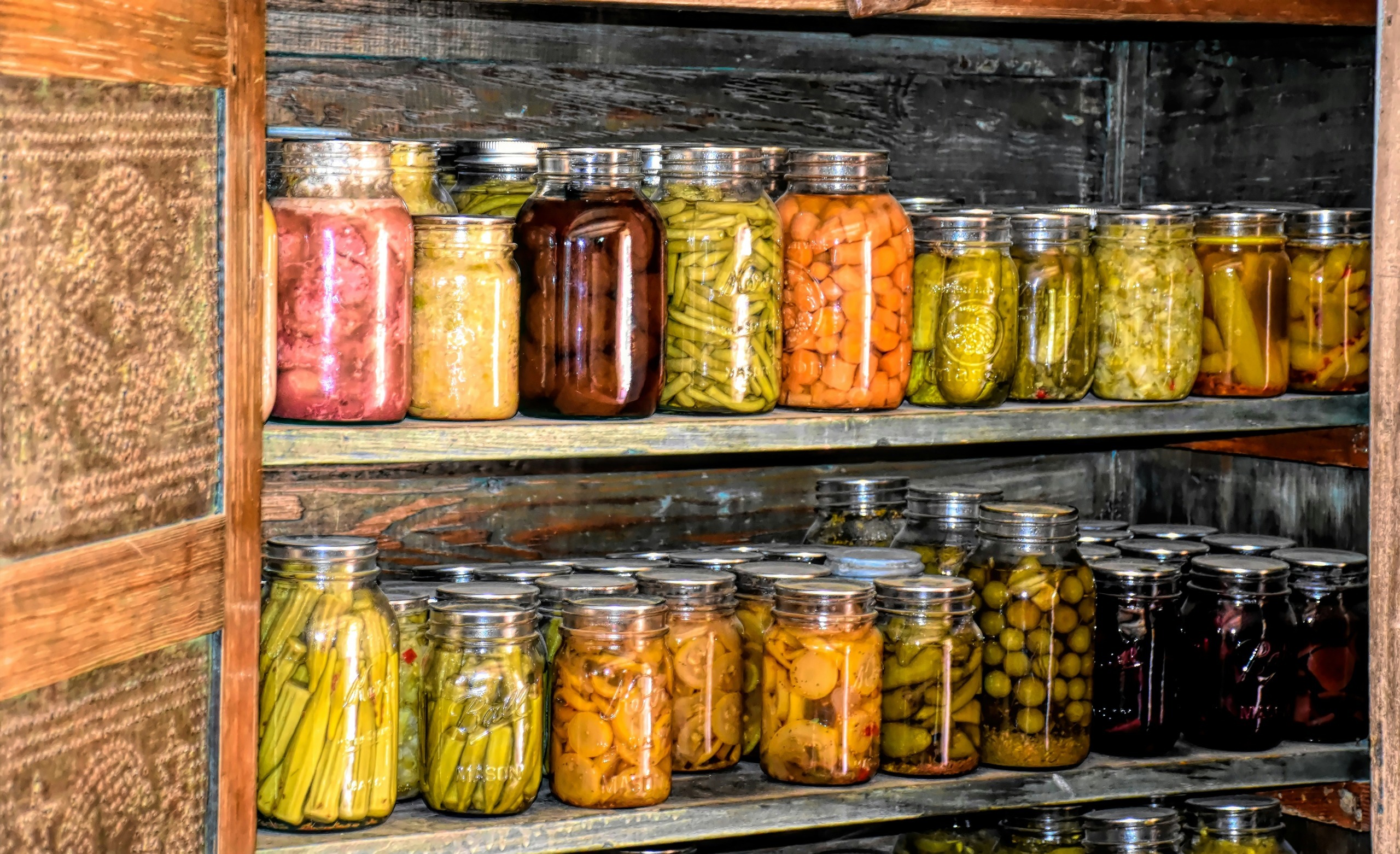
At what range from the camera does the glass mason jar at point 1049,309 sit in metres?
1.73

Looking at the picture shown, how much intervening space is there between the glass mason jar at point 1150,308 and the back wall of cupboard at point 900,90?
391 millimetres

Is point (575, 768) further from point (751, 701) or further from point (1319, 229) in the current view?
point (1319, 229)

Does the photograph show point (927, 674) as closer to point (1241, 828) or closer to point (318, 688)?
point (1241, 828)

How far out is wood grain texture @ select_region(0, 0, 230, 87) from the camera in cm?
107

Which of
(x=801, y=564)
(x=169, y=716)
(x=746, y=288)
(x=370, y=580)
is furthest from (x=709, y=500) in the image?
(x=169, y=716)

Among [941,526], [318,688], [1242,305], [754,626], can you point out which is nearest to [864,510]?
[941,526]

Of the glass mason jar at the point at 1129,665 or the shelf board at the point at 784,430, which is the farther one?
the glass mason jar at the point at 1129,665

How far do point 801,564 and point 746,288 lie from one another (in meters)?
0.33

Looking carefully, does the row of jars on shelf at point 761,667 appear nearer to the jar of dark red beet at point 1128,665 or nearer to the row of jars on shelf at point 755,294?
the jar of dark red beet at point 1128,665

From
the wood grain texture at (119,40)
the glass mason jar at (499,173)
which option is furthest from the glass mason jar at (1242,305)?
the wood grain texture at (119,40)

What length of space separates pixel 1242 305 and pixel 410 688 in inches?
40.0

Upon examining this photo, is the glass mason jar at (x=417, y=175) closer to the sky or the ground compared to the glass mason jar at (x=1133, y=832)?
closer to the sky

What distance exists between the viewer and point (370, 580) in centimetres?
Result: 148

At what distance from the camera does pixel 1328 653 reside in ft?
6.07
